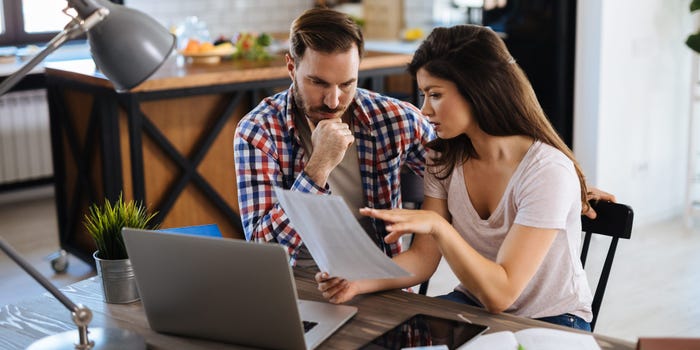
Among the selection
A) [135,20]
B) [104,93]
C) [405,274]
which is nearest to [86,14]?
[135,20]

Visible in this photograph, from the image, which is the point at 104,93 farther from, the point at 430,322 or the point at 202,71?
the point at 430,322

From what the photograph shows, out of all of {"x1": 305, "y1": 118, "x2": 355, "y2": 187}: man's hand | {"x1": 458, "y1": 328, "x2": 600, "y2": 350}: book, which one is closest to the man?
{"x1": 305, "y1": 118, "x2": 355, "y2": 187}: man's hand

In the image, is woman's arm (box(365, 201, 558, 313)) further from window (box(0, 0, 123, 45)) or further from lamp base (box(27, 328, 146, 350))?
window (box(0, 0, 123, 45))

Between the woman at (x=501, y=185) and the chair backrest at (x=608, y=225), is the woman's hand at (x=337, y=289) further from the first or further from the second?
the chair backrest at (x=608, y=225)

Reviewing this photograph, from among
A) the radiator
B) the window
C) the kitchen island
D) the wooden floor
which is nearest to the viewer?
the wooden floor

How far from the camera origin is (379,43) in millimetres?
6422

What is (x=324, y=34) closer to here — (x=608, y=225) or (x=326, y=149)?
(x=326, y=149)

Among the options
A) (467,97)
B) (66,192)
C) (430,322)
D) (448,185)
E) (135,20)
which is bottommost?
(66,192)

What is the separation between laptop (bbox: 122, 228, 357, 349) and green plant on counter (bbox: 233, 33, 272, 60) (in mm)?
3011

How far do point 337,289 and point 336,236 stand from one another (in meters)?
0.31

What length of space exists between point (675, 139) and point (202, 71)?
2.91 m

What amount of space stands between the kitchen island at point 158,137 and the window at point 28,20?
1.86 metres

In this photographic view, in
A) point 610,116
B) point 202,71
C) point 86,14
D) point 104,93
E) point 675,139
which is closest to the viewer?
point 86,14

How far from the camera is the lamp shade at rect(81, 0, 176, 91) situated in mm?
1502
